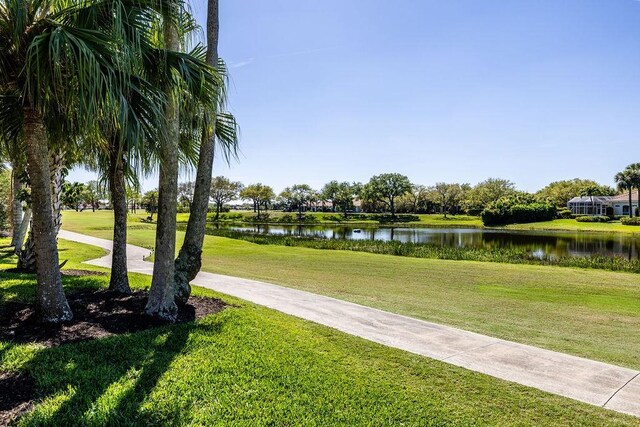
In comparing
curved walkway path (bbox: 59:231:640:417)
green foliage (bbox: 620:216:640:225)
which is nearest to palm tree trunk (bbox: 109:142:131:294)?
curved walkway path (bbox: 59:231:640:417)

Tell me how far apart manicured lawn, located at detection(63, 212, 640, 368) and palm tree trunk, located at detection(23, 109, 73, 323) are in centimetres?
567

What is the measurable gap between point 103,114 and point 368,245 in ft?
72.4

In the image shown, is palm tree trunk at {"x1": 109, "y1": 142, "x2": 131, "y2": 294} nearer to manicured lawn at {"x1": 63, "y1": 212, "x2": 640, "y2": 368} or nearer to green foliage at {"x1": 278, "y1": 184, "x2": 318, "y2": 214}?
manicured lawn at {"x1": 63, "y1": 212, "x2": 640, "y2": 368}

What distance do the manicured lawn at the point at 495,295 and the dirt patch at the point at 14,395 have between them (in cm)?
587

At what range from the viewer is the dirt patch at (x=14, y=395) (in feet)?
11.0

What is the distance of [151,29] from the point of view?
529 centimetres

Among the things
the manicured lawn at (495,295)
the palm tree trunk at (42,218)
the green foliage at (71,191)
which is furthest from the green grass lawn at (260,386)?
the green foliage at (71,191)

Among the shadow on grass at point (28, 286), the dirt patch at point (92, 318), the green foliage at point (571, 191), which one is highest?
the green foliage at point (571, 191)

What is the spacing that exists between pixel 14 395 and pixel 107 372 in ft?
2.51

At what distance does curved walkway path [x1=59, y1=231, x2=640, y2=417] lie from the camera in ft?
13.9

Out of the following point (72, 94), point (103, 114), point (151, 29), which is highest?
point (151, 29)

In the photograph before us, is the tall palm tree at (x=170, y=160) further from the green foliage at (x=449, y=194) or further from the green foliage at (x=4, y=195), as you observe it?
the green foliage at (x=449, y=194)

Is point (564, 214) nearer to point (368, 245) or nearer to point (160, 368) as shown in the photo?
point (368, 245)

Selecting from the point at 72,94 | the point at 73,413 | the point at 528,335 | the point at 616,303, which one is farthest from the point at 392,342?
the point at 616,303
